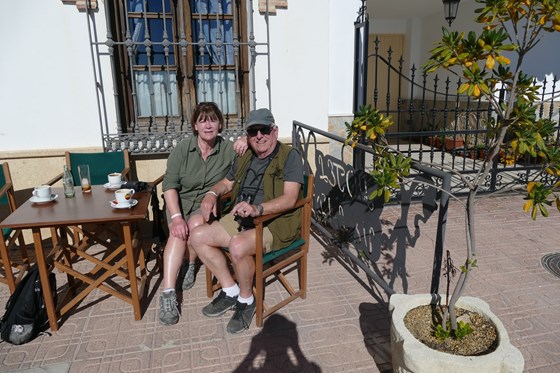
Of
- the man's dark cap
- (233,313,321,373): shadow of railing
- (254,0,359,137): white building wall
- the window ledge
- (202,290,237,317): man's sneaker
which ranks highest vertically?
the window ledge

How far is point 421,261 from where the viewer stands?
385 cm

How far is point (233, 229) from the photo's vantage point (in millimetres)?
2924

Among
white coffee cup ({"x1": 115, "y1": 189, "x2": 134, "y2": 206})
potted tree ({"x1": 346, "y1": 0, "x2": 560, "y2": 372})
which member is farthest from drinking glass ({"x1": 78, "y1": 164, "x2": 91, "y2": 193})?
potted tree ({"x1": 346, "y1": 0, "x2": 560, "y2": 372})

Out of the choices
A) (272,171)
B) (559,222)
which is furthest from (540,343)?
(559,222)

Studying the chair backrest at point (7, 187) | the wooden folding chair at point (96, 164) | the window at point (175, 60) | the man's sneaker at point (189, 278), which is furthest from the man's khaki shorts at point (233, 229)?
the chair backrest at point (7, 187)

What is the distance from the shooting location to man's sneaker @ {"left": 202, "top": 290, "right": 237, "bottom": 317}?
296cm

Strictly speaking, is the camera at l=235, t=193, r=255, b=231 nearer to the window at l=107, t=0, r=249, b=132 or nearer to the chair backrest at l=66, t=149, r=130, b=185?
the chair backrest at l=66, t=149, r=130, b=185

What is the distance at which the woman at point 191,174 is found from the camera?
118 inches

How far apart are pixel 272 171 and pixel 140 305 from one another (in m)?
1.40

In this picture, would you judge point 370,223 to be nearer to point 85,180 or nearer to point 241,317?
point 241,317

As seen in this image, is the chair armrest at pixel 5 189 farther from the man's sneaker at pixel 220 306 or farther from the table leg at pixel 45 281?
the man's sneaker at pixel 220 306

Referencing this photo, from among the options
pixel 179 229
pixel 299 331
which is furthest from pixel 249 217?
pixel 299 331

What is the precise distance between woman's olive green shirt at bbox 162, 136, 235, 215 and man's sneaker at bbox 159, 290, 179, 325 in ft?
2.30

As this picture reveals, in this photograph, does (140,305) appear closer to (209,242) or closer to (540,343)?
(209,242)
